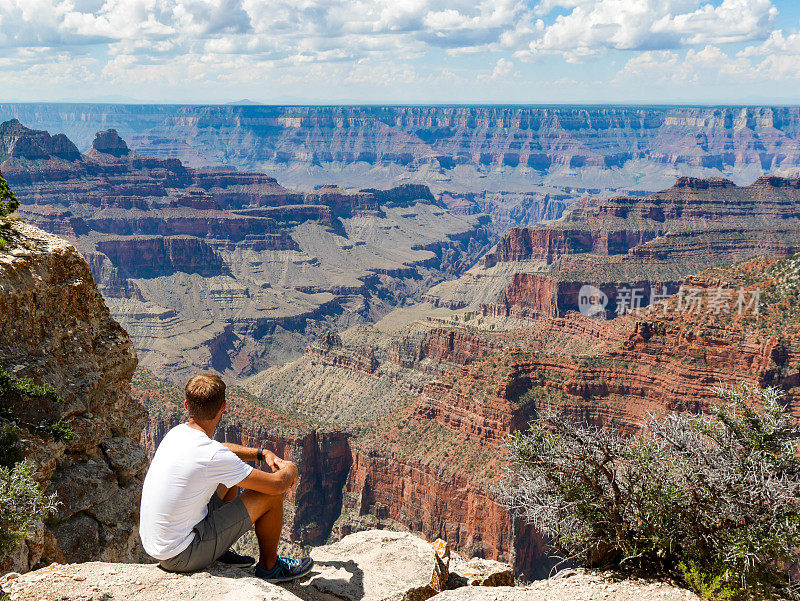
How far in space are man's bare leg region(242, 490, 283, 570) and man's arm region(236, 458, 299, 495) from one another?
0.41 m

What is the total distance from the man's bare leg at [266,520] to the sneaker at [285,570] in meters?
0.11

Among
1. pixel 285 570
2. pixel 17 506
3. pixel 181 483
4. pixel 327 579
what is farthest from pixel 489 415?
pixel 181 483

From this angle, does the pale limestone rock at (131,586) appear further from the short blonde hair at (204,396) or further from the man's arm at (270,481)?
the short blonde hair at (204,396)

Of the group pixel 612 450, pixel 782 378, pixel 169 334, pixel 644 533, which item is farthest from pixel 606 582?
pixel 169 334

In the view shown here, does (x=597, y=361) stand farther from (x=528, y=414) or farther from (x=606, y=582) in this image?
(x=606, y=582)

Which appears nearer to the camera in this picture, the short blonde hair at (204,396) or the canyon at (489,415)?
the short blonde hair at (204,396)

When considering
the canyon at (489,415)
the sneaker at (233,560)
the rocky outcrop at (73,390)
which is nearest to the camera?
the sneaker at (233,560)

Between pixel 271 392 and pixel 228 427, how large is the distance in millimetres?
27018

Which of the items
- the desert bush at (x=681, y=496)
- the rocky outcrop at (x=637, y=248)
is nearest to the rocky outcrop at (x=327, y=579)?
the desert bush at (x=681, y=496)

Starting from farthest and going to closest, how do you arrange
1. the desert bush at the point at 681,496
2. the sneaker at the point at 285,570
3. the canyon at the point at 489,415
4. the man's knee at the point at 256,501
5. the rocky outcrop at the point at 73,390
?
the canyon at the point at 489,415 < the rocky outcrop at the point at 73,390 < the sneaker at the point at 285,570 < the man's knee at the point at 256,501 < the desert bush at the point at 681,496

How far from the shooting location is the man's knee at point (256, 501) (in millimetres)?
11734

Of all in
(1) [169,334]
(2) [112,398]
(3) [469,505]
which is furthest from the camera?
(1) [169,334]

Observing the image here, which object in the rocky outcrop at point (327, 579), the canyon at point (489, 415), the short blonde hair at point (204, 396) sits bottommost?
the canyon at point (489, 415)

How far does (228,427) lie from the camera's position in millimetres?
65438
